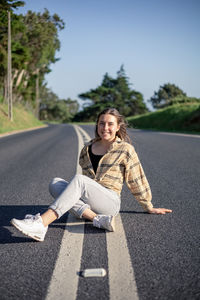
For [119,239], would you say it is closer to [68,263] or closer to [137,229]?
[137,229]

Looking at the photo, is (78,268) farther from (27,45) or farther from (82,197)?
(27,45)

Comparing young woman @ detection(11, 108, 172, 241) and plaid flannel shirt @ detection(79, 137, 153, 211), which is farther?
plaid flannel shirt @ detection(79, 137, 153, 211)

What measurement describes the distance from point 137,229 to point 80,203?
68 cm

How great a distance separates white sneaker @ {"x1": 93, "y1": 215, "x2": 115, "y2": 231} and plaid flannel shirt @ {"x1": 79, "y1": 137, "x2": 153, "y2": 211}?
0.46 metres

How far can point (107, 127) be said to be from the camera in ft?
12.5

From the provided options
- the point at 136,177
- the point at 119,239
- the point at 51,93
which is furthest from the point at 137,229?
the point at 51,93

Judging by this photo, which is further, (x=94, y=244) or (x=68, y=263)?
(x=94, y=244)

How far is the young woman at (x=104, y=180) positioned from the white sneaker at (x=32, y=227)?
21 centimetres

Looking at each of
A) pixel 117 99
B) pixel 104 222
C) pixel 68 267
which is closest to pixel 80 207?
pixel 104 222

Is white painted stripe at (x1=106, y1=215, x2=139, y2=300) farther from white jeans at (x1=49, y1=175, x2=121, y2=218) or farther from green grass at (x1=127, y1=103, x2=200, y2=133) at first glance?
green grass at (x1=127, y1=103, x2=200, y2=133)

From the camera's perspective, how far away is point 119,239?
3197 millimetres

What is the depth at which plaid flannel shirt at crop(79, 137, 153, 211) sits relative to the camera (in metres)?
3.71

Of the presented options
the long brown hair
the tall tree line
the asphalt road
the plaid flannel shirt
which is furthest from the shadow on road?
the tall tree line

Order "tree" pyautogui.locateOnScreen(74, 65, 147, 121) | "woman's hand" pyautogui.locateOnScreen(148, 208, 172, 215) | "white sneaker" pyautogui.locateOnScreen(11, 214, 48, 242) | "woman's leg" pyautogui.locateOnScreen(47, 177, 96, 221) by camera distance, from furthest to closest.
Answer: "tree" pyautogui.locateOnScreen(74, 65, 147, 121) → "woman's hand" pyautogui.locateOnScreen(148, 208, 172, 215) → "woman's leg" pyautogui.locateOnScreen(47, 177, 96, 221) → "white sneaker" pyautogui.locateOnScreen(11, 214, 48, 242)
